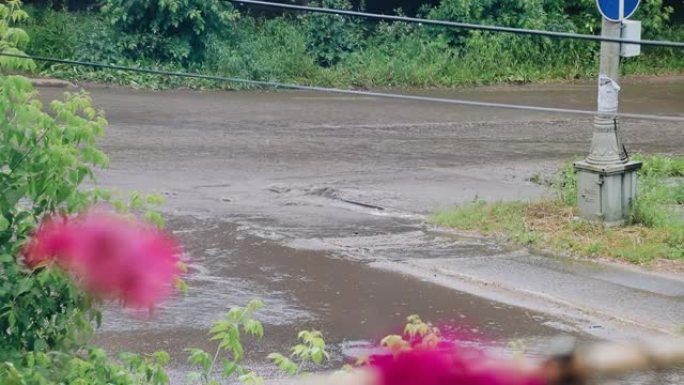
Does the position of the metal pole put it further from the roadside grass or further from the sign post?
the roadside grass

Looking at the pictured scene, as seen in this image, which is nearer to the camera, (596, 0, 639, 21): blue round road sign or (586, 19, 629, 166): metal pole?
(596, 0, 639, 21): blue round road sign

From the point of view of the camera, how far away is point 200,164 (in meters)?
13.1

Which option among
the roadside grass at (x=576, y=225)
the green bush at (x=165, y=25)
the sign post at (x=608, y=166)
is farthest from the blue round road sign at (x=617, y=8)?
the green bush at (x=165, y=25)

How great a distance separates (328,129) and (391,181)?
3.50 m

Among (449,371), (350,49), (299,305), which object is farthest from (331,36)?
(449,371)

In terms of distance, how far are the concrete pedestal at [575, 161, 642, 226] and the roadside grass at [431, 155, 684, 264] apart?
0.30 feet

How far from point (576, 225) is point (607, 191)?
1.34ft

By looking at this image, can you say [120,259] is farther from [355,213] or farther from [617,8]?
[355,213]

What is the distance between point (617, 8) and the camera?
369 inches

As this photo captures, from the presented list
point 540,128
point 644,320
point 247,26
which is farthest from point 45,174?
point 247,26

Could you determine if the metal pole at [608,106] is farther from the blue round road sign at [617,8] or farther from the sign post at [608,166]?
the blue round road sign at [617,8]

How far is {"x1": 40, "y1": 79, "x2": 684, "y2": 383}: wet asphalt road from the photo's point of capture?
298 inches

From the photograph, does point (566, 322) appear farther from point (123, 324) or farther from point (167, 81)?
point (167, 81)

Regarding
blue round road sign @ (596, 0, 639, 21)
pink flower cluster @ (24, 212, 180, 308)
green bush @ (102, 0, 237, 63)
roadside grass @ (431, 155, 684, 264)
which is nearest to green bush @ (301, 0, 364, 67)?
green bush @ (102, 0, 237, 63)
